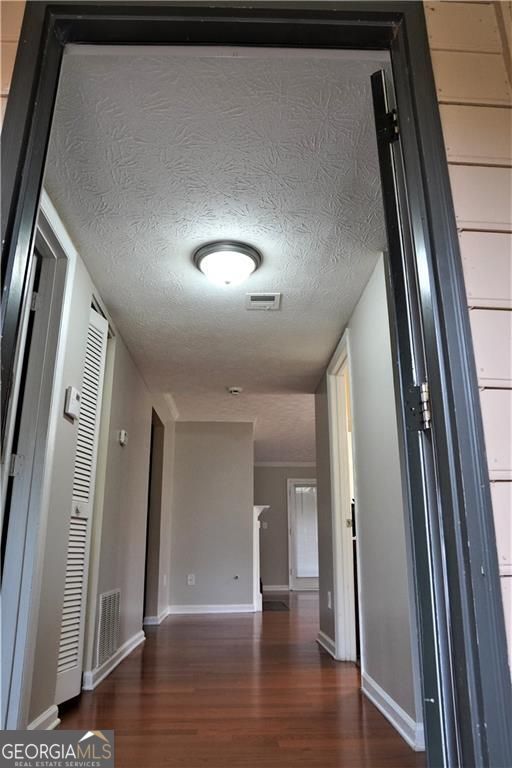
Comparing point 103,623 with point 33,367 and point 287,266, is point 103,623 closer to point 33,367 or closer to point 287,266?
point 33,367

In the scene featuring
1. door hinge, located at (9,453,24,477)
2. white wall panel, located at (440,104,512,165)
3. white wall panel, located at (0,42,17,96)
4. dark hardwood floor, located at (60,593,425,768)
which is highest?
white wall panel, located at (0,42,17,96)

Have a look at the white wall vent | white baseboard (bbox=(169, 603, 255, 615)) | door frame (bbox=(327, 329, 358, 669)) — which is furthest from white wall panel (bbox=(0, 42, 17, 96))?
white baseboard (bbox=(169, 603, 255, 615))

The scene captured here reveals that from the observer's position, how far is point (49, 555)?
90.1 inches

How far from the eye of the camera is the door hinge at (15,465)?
2.13 m

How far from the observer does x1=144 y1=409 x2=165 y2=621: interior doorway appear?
17.5 feet

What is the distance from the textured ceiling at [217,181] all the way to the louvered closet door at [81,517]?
0.37 meters

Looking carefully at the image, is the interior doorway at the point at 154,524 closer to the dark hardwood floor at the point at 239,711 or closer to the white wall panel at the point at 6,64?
the dark hardwood floor at the point at 239,711

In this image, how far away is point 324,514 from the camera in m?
4.29

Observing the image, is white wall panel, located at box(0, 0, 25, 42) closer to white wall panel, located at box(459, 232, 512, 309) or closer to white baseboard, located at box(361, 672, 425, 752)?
white wall panel, located at box(459, 232, 512, 309)

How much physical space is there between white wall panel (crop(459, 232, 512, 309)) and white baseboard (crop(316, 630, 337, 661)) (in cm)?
335

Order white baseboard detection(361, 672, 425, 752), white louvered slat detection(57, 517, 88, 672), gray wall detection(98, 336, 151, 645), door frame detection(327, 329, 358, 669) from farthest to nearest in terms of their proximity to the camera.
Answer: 1. door frame detection(327, 329, 358, 669)
2. gray wall detection(98, 336, 151, 645)
3. white louvered slat detection(57, 517, 88, 672)
4. white baseboard detection(361, 672, 425, 752)

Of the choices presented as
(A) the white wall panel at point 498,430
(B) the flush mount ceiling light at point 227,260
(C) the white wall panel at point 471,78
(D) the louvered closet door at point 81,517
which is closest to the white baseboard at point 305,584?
(D) the louvered closet door at point 81,517

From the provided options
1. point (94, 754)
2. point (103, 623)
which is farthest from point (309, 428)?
point (94, 754)

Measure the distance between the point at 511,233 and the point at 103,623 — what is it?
122 inches
